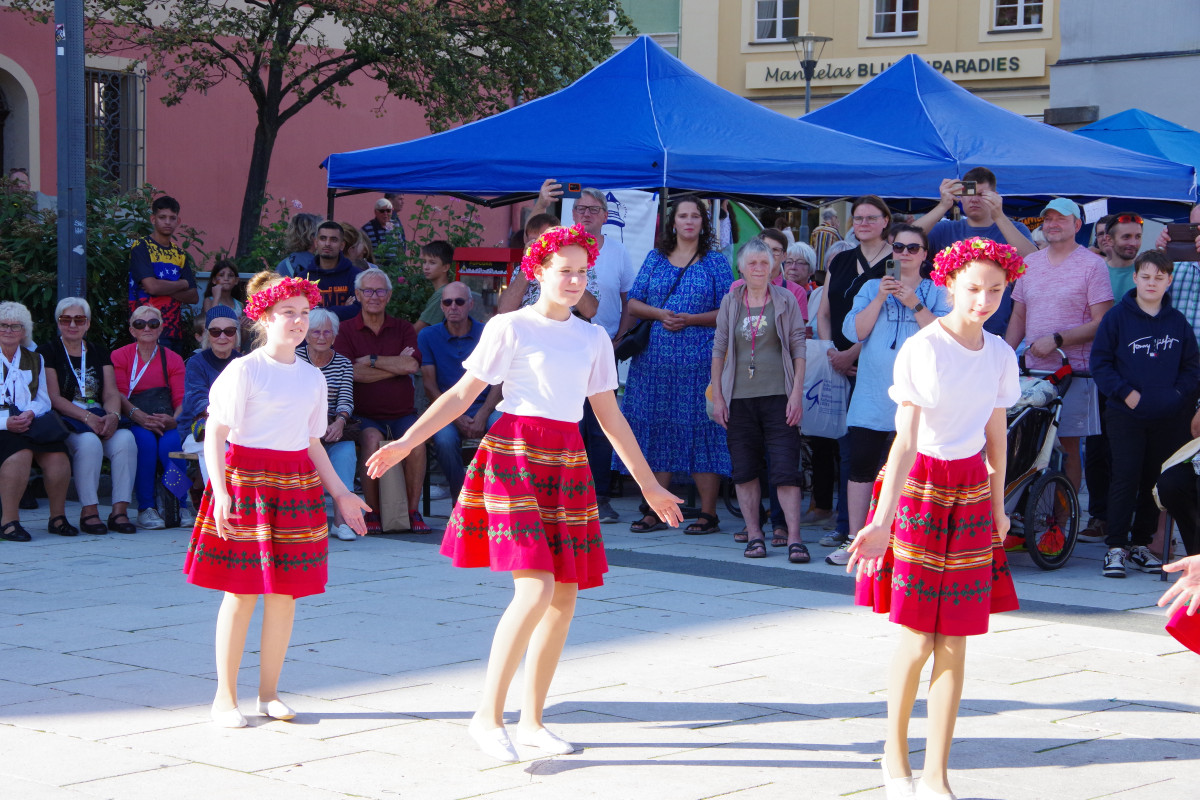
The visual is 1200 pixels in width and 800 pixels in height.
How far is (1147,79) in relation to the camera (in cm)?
2189

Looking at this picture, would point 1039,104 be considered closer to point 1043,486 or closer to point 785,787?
point 1043,486

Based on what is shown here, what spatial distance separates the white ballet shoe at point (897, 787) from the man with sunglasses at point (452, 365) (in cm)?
580

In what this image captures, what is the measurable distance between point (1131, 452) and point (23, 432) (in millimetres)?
6711

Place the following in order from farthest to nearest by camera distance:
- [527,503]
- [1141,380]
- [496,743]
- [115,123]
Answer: [115,123] → [1141,380] → [527,503] → [496,743]

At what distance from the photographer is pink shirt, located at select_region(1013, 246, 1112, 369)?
8.76 meters

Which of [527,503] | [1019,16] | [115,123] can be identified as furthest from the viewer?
[1019,16]

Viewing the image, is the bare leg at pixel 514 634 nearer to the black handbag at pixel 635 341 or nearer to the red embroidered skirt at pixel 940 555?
the red embroidered skirt at pixel 940 555

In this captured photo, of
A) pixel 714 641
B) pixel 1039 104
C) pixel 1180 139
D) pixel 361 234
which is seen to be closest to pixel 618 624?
pixel 714 641

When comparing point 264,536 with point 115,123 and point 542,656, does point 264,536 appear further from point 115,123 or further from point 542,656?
point 115,123

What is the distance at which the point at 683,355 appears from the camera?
9367 mm

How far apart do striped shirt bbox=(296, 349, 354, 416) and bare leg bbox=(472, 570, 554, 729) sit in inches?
200

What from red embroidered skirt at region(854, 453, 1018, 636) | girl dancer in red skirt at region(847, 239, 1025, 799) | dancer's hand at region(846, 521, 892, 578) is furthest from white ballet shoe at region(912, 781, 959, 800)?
dancer's hand at region(846, 521, 892, 578)

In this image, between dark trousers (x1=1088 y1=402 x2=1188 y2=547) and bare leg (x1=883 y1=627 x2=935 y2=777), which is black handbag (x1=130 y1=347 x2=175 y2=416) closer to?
dark trousers (x1=1088 y1=402 x2=1188 y2=547)

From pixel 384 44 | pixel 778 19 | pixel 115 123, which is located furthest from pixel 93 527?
pixel 778 19
